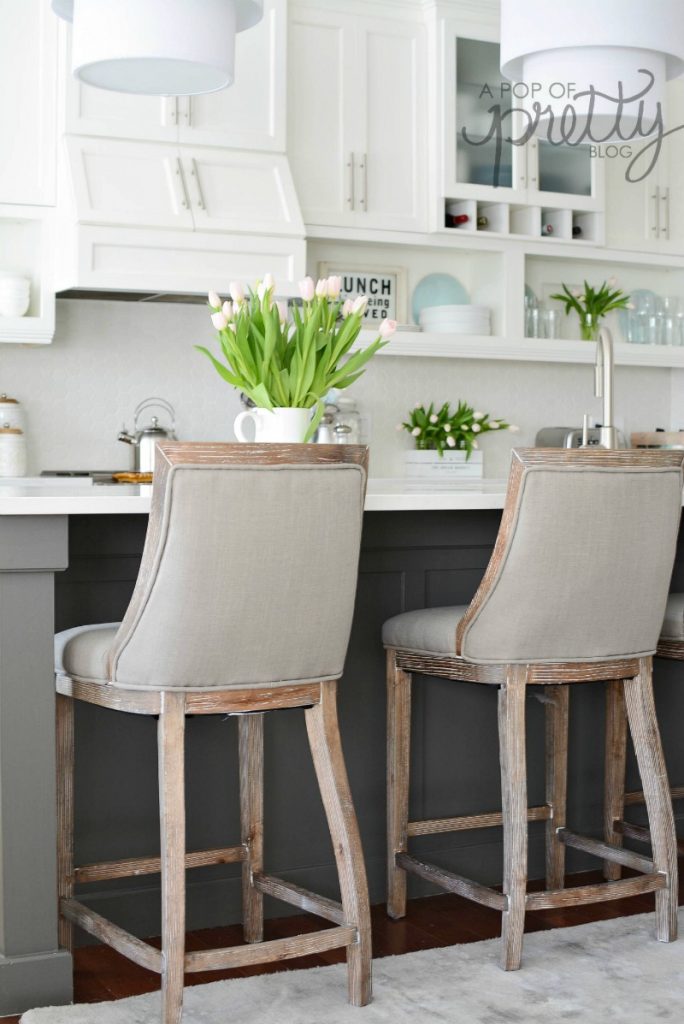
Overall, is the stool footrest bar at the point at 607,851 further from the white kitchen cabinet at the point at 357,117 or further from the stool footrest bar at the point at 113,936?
the white kitchen cabinet at the point at 357,117

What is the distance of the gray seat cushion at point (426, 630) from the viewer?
2662 millimetres

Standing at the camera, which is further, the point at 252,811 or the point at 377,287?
the point at 377,287

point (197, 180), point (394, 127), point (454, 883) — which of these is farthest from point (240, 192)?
point (454, 883)

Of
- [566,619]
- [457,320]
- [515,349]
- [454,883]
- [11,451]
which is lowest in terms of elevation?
[454,883]

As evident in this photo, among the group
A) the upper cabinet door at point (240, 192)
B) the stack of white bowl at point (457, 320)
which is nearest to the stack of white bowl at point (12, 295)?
the upper cabinet door at point (240, 192)

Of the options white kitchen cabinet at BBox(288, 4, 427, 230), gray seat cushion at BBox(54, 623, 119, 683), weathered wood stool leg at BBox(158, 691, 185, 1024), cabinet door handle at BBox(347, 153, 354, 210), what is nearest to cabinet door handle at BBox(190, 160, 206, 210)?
white kitchen cabinet at BBox(288, 4, 427, 230)

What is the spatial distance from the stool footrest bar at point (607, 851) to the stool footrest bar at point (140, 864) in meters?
0.81

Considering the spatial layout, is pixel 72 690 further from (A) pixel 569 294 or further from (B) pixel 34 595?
(A) pixel 569 294

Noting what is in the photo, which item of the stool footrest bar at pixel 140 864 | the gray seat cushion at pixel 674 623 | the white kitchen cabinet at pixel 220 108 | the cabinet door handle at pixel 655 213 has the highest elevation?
the white kitchen cabinet at pixel 220 108

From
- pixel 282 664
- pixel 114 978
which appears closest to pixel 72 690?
pixel 282 664

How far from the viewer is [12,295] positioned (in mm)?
4453

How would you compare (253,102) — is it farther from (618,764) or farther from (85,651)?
(85,651)

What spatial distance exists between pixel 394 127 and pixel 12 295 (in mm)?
1614

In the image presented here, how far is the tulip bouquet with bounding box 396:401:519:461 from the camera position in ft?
17.2
